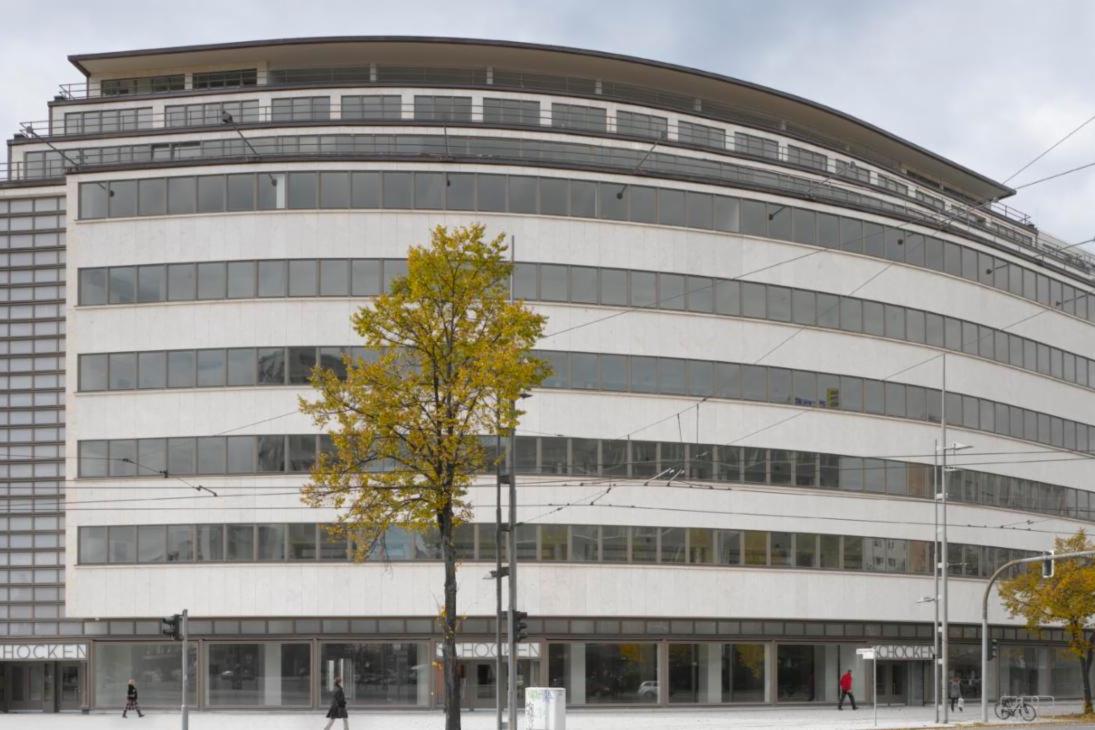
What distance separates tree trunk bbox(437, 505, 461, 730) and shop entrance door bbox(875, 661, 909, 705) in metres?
28.8

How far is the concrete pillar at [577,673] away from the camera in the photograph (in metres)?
53.9

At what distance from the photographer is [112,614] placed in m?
52.7

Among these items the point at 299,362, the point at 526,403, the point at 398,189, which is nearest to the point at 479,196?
the point at 398,189

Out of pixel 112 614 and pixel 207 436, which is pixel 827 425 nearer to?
pixel 207 436

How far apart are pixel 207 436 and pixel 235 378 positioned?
234cm

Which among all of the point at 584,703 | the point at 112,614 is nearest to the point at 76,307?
the point at 112,614

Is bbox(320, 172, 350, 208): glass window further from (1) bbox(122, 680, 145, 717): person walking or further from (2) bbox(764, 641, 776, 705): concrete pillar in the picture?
(2) bbox(764, 641, 776, 705): concrete pillar

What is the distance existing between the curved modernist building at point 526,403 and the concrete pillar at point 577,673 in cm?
13

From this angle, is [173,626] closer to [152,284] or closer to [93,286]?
[152,284]

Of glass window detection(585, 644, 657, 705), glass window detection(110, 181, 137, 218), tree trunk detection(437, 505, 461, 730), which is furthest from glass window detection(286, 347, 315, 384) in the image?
tree trunk detection(437, 505, 461, 730)

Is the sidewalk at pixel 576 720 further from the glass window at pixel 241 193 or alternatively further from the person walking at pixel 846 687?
the glass window at pixel 241 193

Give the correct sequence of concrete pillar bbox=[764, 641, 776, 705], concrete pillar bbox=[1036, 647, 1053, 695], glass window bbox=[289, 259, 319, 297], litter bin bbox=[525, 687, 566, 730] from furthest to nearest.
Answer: concrete pillar bbox=[1036, 647, 1053, 695]
concrete pillar bbox=[764, 641, 776, 705]
glass window bbox=[289, 259, 319, 297]
litter bin bbox=[525, 687, 566, 730]

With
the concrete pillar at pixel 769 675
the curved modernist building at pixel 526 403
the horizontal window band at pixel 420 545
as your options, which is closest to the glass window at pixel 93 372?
the curved modernist building at pixel 526 403

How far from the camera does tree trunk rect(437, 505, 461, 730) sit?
35438 millimetres
